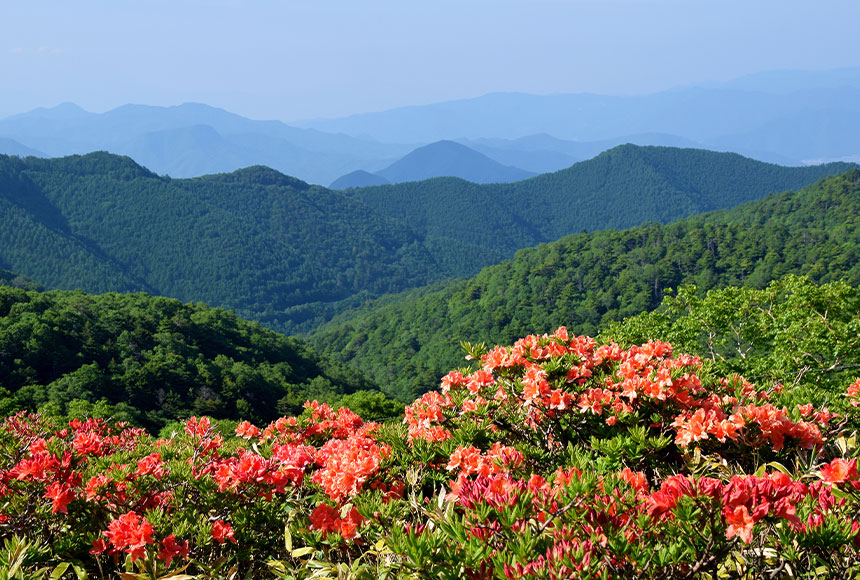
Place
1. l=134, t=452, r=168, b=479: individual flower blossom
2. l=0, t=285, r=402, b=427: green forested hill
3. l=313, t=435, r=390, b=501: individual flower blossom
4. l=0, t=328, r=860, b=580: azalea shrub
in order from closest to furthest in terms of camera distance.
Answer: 1. l=0, t=328, r=860, b=580: azalea shrub
2. l=313, t=435, r=390, b=501: individual flower blossom
3. l=134, t=452, r=168, b=479: individual flower blossom
4. l=0, t=285, r=402, b=427: green forested hill

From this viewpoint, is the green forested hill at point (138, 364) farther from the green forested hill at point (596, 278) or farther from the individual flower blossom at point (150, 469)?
the green forested hill at point (596, 278)

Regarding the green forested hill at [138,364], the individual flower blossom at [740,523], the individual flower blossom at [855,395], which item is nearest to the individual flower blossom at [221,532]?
the individual flower blossom at [740,523]

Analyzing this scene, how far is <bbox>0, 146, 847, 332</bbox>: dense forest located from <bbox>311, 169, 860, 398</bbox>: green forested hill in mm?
46436

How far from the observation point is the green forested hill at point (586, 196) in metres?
156

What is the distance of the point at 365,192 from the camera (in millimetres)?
170125

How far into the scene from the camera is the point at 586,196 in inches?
6718

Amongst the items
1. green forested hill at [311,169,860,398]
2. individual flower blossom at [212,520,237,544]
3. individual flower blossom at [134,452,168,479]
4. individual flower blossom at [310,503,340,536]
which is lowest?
green forested hill at [311,169,860,398]

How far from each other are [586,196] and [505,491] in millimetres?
176676

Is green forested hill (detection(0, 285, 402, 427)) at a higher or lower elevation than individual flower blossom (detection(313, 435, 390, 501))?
lower

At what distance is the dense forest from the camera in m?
109

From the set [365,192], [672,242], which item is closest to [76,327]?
[672,242]

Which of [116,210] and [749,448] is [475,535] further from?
[116,210]

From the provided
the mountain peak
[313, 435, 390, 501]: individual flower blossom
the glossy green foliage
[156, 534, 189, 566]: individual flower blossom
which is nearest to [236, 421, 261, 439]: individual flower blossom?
[313, 435, 390, 501]: individual flower blossom

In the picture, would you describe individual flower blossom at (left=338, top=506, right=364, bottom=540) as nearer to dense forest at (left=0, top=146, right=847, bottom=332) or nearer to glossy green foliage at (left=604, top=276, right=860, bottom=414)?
glossy green foliage at (left=604, top=276, right=860, bottom=414)
